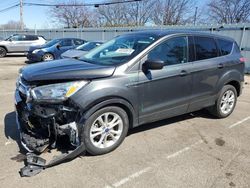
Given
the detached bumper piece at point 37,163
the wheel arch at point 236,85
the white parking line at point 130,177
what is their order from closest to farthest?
the white parking line at point 130,177, the detached bumper piece at point 37,163, the wheel arch at point 236,85

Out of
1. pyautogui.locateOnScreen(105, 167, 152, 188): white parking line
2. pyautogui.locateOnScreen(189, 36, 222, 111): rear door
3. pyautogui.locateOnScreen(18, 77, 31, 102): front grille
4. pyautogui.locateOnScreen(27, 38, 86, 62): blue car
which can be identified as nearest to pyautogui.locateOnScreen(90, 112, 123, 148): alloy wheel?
pyautogui.locateOnScreen(105, 167, 152, 188): white parking line

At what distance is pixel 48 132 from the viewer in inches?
130

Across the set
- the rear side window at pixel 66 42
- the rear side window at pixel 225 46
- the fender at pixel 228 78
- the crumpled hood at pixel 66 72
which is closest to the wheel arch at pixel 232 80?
the fender at pixel 228 78

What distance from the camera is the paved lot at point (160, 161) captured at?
292 centimetres

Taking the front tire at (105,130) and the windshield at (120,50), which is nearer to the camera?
the front tire at (105,130)

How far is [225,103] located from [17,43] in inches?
655

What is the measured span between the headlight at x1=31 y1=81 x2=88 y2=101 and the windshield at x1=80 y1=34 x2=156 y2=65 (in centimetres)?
76

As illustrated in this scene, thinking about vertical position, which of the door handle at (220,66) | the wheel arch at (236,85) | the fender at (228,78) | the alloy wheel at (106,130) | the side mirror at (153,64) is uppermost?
the side mirror at (153,64)

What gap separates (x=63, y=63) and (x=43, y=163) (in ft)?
4.89

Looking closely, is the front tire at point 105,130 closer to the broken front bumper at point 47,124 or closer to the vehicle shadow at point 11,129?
the broken front bumper at point 47,124

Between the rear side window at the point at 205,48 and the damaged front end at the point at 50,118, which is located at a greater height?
the rear side window at the point at 205,48

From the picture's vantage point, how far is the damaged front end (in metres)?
3.09

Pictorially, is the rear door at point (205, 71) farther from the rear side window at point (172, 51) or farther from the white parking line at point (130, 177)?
the white parking line at point (130, 177)

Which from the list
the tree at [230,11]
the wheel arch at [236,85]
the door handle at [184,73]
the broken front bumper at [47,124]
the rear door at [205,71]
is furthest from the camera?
the tree at [230,11]
